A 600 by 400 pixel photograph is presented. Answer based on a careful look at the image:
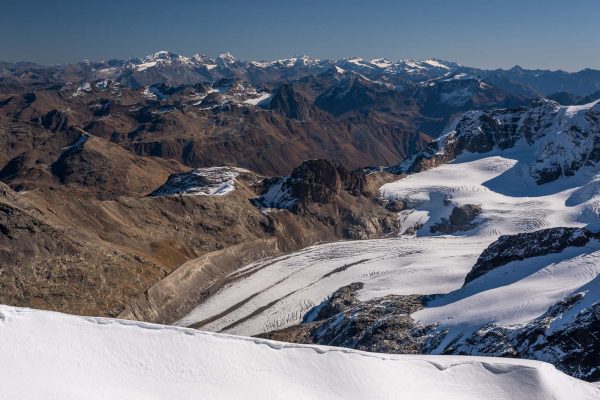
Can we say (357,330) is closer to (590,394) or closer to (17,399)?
(590,394)

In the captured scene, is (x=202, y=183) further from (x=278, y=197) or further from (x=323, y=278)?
(x=323, y=278)

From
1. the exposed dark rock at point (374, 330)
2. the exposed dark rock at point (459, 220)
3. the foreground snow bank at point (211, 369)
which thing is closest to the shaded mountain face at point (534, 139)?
the exposed dark rock at point (459, 220)

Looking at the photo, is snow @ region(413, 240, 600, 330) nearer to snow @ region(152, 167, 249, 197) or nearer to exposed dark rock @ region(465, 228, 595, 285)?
exposed dark rock @ region(465, 228, 595, 285)

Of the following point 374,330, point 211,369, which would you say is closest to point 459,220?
point 374,330

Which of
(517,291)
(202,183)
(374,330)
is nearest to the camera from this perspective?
(517,291)

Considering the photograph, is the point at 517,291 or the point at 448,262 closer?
the point at 517,291

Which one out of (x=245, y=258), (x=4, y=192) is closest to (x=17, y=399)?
(x=4, y=192)
